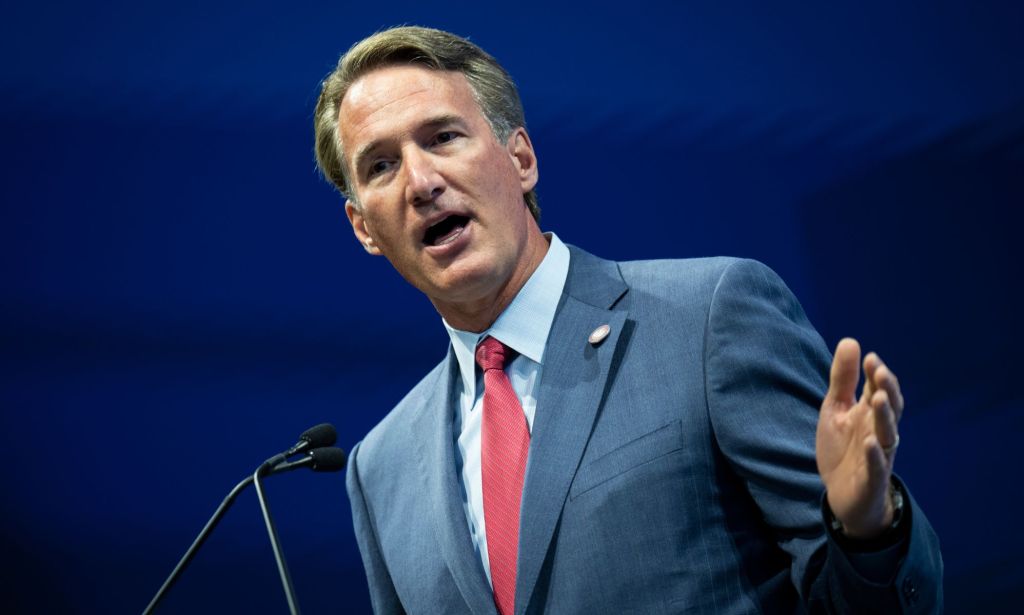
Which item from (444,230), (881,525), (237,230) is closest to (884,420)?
(881,525)

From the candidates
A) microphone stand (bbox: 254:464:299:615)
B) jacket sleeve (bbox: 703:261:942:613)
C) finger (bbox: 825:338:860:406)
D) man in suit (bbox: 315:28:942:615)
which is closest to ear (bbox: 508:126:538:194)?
man in suit (bbox: 315:28:942:615)

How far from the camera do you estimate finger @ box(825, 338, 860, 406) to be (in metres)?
1.13

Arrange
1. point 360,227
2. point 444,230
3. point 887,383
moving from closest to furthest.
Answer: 1. point 887,383
2. point 444,230
3. point 360,227

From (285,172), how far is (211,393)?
56 cm

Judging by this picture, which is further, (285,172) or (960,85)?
(285,172)

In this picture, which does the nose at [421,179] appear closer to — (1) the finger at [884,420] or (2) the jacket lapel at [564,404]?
(2) the jacket lapel at [564,404]

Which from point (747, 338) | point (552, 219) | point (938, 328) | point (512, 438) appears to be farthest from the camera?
point (552, 219)

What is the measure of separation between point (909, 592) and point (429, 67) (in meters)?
1.13

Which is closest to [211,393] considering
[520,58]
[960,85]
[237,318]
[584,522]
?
[237,318]

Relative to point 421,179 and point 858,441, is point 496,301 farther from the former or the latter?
point 858,441

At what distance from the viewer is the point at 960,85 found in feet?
7.67

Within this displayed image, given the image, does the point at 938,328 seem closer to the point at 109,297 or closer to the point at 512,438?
the point at 512,438

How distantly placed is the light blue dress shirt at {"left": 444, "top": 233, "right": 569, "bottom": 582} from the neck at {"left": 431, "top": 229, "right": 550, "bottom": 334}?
2 centimetres

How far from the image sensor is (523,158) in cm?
194
